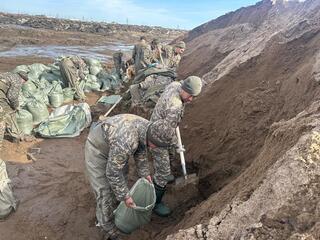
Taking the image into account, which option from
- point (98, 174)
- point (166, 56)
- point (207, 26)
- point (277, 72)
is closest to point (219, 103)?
point (277, 72)

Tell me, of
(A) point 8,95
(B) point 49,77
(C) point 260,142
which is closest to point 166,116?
(C) point 260,142

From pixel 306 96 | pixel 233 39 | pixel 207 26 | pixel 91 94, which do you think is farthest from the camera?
pixel 207 26

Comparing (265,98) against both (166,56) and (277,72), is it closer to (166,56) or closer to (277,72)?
(277,72)

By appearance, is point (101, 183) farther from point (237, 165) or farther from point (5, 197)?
point (237, 165)

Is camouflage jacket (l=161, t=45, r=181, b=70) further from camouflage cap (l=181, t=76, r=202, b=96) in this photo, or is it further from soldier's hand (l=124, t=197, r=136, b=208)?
soldier's hand (l=124, t=197, r=136, b=208)

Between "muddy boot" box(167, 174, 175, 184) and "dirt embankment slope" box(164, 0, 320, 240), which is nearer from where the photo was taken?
"dirt embankment slope" box(164, 0, 320, 240)

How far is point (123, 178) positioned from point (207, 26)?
22313 millimetres

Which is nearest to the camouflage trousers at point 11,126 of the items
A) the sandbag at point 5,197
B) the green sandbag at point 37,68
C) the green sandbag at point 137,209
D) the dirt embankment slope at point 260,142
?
the sandbag at point 5,197

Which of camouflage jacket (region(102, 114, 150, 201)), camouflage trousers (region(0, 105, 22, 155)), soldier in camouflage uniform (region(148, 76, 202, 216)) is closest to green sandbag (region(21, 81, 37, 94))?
camouflage trousers (region(0, 105, 22, 155))

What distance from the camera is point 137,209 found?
389 cm

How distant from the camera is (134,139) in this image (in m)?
3.88

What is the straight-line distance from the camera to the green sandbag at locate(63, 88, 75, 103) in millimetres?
10562

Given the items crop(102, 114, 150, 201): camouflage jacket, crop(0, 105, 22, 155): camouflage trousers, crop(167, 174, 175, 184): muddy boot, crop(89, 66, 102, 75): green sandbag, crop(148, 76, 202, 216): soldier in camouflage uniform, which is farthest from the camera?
crop(89, 66, 102, 75): green sandbag

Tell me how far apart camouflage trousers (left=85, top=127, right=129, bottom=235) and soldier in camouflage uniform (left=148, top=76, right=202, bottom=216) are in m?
0.56
